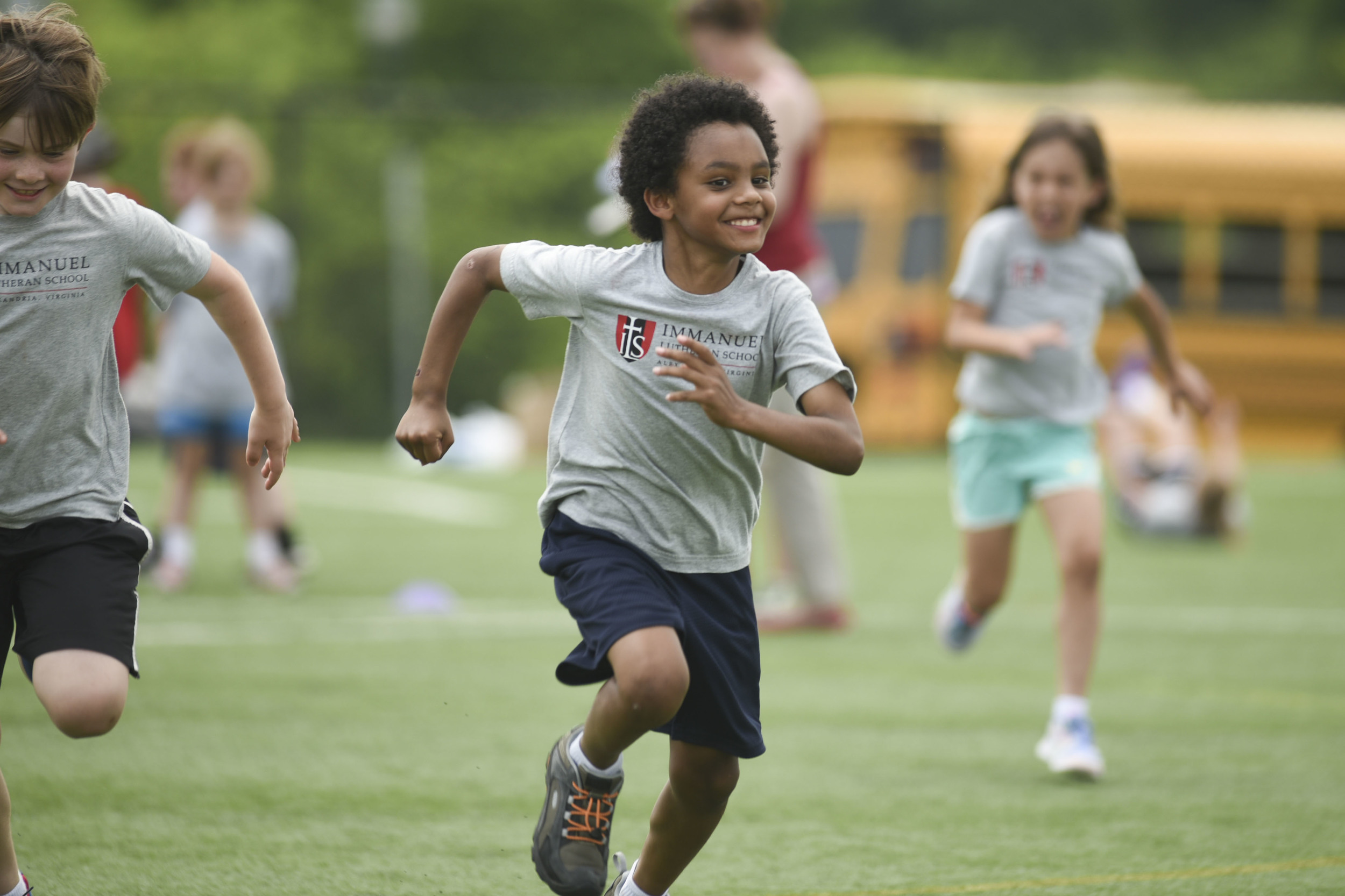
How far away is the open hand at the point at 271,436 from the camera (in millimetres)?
3566

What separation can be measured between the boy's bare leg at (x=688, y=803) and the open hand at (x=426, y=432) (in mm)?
794

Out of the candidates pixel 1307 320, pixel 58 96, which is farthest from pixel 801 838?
pixel 1307 320

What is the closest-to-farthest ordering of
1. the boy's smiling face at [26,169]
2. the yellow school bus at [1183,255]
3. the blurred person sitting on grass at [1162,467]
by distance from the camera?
the boy's smiling face at [26,169], the blurred person sitting on grass at [1162,467], the yellow school bus at [1183,255]

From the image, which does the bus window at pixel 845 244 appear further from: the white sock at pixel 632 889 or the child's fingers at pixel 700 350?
the child's fingers at pixel 700 350

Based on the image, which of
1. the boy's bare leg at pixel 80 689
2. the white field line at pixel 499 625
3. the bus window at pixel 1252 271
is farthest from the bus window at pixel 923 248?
the boy's bare leg at pixel 80 689

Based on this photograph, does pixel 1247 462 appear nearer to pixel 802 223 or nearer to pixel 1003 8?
pixel 802 223

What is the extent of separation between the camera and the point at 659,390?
337 centimetres

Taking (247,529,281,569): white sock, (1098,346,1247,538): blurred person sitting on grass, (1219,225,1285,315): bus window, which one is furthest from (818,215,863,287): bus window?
(247,529,281,569): white sock

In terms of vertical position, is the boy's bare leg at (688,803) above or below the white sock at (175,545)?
below

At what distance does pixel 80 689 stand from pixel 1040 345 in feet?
10.7

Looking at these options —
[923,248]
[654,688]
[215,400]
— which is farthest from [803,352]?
[923,248]

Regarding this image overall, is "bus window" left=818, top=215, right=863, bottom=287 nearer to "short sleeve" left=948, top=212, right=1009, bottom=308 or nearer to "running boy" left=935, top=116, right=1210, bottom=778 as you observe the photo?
"running boy" left=935, top=116, right=1210, bottom=778

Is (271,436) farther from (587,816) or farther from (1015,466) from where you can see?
(1015,466)

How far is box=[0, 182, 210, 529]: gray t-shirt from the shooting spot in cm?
330
